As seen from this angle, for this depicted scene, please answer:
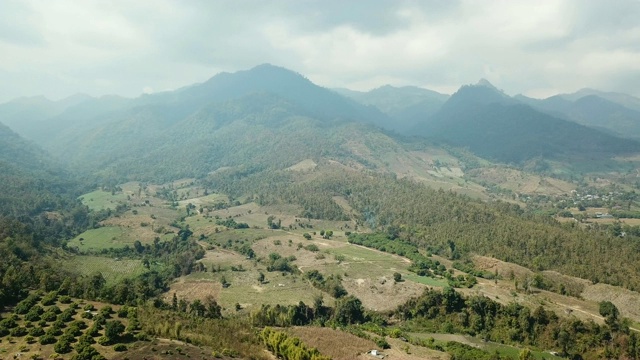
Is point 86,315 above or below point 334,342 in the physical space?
above

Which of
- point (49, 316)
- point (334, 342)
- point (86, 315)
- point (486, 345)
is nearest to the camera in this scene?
point (49, 316)

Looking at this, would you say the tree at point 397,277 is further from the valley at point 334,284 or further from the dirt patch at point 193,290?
the dirt patch at point 193,290

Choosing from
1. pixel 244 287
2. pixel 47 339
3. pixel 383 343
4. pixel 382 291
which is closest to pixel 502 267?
pixel 382 291

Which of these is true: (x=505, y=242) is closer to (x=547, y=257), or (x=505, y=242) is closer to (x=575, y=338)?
(x=547, y=257)

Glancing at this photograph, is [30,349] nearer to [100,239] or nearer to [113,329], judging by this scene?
[113,329]

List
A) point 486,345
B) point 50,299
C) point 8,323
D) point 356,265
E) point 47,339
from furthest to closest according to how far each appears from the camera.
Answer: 1. point 356,265
2. point 486,345
3. point 50,299
4. point 8,323
5. point 47,339

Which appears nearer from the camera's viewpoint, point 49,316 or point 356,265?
point 49,316

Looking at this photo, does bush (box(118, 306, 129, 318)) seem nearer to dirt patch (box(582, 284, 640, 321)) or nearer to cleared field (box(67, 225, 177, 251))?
cleared field (box(67, 225, 177, 251))

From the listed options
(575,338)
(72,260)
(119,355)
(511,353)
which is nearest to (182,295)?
(72,260)

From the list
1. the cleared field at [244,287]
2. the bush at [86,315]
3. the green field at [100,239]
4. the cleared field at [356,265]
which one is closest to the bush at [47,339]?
the bush at [86,315]
